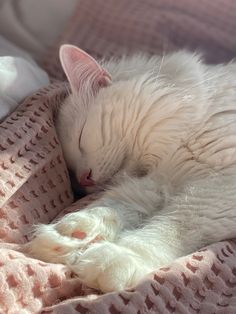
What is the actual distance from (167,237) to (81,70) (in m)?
0.53

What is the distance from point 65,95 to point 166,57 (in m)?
0.29

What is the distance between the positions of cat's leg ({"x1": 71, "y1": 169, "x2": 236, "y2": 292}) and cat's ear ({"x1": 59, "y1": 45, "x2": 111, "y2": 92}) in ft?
1.25

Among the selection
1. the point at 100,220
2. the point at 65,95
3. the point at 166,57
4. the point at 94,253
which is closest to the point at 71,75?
the point at 65,95

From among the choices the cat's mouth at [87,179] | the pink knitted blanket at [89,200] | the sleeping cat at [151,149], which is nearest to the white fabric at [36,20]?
the pink knitted blanket at [89,200]

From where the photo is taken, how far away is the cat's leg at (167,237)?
2.95 feet

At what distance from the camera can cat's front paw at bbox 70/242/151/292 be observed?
0.88m

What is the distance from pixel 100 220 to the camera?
107 centimetres

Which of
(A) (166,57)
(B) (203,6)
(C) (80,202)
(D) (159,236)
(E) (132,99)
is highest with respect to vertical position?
(B) (203,6)

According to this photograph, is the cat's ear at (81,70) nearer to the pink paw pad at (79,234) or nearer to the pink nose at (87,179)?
the pink nose at (87,179)

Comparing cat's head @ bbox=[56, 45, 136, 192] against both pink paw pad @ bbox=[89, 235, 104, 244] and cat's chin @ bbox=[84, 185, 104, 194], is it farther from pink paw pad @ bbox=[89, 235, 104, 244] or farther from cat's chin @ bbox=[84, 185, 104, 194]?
pink paw pad @ bbox=[89, 235, 104, 244]

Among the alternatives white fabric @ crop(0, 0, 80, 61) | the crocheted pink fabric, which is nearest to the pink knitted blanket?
the crocheted pink fabric

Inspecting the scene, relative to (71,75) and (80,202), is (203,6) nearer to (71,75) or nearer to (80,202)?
(71,75)

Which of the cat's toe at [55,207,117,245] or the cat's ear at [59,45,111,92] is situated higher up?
the cat's ear at [59,45,111,92]

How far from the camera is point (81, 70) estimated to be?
54.7 inches
